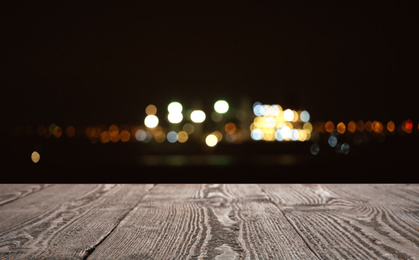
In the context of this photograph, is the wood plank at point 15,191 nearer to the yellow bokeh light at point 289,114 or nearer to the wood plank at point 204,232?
the wood plank at point 204,232

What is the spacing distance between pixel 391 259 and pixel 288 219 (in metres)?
0.58

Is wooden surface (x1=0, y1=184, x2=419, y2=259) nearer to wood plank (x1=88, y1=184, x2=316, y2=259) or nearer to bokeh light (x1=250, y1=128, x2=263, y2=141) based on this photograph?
wood plank (x1=88, y1=184, x2=316, y2=259)

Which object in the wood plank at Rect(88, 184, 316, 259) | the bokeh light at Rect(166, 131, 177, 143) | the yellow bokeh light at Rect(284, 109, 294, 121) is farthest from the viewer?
the bokeh light at Rect(166, 131, 177, 143)

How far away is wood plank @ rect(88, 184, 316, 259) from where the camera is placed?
146 cm

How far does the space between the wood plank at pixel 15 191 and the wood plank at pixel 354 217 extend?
1.41 m

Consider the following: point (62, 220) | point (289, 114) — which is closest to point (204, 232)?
point (62, 220)

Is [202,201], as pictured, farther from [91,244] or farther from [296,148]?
[296,148]

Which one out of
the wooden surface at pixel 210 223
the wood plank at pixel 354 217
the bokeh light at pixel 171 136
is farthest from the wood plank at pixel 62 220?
the bokeh light at pixel 171 136

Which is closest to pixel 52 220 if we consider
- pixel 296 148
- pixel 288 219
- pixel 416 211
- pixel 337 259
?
pixel 288 219

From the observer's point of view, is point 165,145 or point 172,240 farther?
point 165,145

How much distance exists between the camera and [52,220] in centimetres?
194

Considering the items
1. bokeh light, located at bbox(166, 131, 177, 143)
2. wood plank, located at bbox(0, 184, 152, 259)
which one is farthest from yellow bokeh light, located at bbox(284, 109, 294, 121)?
wood plank, located at bbox(0, 184, 152, 259)

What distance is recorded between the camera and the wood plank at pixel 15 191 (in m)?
2.56

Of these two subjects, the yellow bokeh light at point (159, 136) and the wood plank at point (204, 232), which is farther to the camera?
the yellow bokeh light at point (159, 136)
